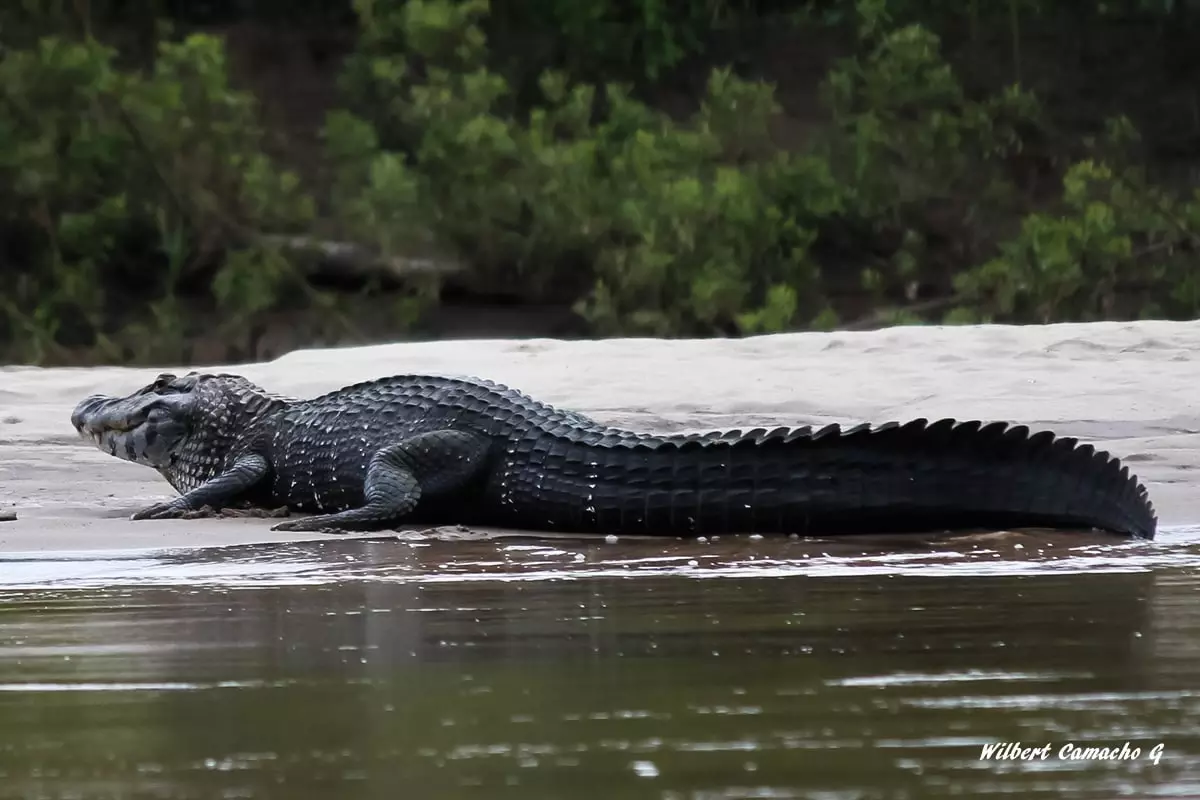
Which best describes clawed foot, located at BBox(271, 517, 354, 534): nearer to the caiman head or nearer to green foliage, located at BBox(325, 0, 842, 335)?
the caiman head

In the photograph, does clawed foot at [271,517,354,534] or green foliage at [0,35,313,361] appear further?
green foliage at [0,35,313,361]

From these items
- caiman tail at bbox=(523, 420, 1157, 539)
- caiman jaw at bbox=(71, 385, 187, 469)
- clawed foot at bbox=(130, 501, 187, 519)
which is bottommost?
clawed foot at bbox=(130, 501, 187, 519)

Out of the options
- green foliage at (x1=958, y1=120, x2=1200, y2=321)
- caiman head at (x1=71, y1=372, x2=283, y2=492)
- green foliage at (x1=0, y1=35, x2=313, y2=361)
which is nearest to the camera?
caiman head at (x1=71, y1=372, x2=283, y2=492)

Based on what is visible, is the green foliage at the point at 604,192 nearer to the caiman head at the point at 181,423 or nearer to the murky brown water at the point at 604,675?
the caiman head at the point at 181,423

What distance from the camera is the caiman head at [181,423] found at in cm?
609

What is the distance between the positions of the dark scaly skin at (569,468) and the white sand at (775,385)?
276 millimetres

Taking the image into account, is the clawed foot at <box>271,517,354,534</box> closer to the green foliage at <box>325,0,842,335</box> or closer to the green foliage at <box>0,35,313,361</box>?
the green foliage at <box>325,0,842,335</box>

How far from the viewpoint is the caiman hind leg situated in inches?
206

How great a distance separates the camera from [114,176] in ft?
45.9

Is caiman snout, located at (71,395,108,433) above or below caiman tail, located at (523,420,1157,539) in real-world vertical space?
below

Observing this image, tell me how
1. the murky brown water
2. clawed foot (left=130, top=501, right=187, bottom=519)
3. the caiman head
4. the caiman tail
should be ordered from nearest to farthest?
1. the murky brown water
2. the caiman tail
3. clawed foot (left=130, top=501, right=187, bottom=519)
4. the caiman head

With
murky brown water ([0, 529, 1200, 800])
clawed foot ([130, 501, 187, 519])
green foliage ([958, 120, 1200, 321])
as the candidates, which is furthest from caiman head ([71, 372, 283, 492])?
green foliage ([958, 120, 1200, 321])

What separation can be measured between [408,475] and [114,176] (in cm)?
941

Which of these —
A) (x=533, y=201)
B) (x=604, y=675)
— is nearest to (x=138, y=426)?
(x=604, y=675)
